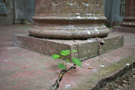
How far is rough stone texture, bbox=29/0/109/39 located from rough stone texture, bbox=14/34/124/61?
0.11 m

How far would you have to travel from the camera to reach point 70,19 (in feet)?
6.23

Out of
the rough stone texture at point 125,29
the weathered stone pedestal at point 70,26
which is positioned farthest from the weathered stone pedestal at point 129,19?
the weathered stone pedestal at point 70,26

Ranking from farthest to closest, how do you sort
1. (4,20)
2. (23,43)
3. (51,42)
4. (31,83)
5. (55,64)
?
1. (4,20)
2. (23,43)
3. (51,42)
4. (55,64)
5. (31,83)

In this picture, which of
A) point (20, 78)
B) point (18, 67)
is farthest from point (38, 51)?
point (20, 78)

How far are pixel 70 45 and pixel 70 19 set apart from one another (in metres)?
0.47

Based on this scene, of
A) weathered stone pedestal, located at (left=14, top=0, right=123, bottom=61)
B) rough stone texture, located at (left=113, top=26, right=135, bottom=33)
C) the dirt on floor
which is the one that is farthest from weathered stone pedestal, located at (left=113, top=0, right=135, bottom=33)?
the dirt on floor

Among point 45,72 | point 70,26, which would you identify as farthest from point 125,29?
point 45,72

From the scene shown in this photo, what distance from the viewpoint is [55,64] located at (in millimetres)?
1633

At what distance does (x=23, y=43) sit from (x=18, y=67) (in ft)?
3.07

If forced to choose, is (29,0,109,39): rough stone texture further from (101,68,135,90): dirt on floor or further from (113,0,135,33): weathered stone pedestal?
(113,0,135,33): weathered stone pedestal

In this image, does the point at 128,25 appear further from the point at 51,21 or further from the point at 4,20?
the point at 4,20

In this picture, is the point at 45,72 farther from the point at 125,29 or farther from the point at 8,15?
the point at 8,15

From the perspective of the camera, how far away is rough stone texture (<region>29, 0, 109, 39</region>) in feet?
6.26

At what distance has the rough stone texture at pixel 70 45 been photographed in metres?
1.73
